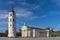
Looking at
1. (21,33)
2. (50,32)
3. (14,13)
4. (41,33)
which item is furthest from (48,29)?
(14,13)

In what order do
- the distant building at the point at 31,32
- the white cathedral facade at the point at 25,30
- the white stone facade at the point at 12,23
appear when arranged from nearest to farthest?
the white stone facade at the point at 12,23 < the white cathedral facade at the point at 25,30 < the distant building at the point at 31,32

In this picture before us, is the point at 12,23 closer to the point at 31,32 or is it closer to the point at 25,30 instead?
the point at 25,30

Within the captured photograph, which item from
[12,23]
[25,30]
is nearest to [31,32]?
[25,30]

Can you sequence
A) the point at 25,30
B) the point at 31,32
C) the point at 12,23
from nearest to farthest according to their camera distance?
the point at 12,23 → the point at 31,32 → the point at 25,30

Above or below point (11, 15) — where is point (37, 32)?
below

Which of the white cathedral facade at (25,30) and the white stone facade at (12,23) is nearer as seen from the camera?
the white stone facade at (12,23)

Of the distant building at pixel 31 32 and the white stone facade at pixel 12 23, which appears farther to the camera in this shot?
the distant building at pixel 31 32

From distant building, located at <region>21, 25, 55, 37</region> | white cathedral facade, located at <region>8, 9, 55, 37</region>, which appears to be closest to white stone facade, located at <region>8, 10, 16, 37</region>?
white cathedral facade, located at <region>8, 9, 55, 37</region>

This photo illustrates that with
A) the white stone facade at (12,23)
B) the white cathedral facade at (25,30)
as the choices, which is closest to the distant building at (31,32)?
the white cathedral facade at (25,30)

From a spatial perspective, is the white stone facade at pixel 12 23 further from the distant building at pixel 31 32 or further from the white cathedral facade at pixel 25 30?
the distant building at pixel 31 32

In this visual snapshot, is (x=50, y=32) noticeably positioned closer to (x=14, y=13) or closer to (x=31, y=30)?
(x=31, y=30)

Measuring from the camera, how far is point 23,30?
2586 inches

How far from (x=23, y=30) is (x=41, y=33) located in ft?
23.5

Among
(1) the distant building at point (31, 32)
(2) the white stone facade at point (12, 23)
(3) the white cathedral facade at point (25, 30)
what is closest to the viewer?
(2) the white stone facade at point (12, 23)
